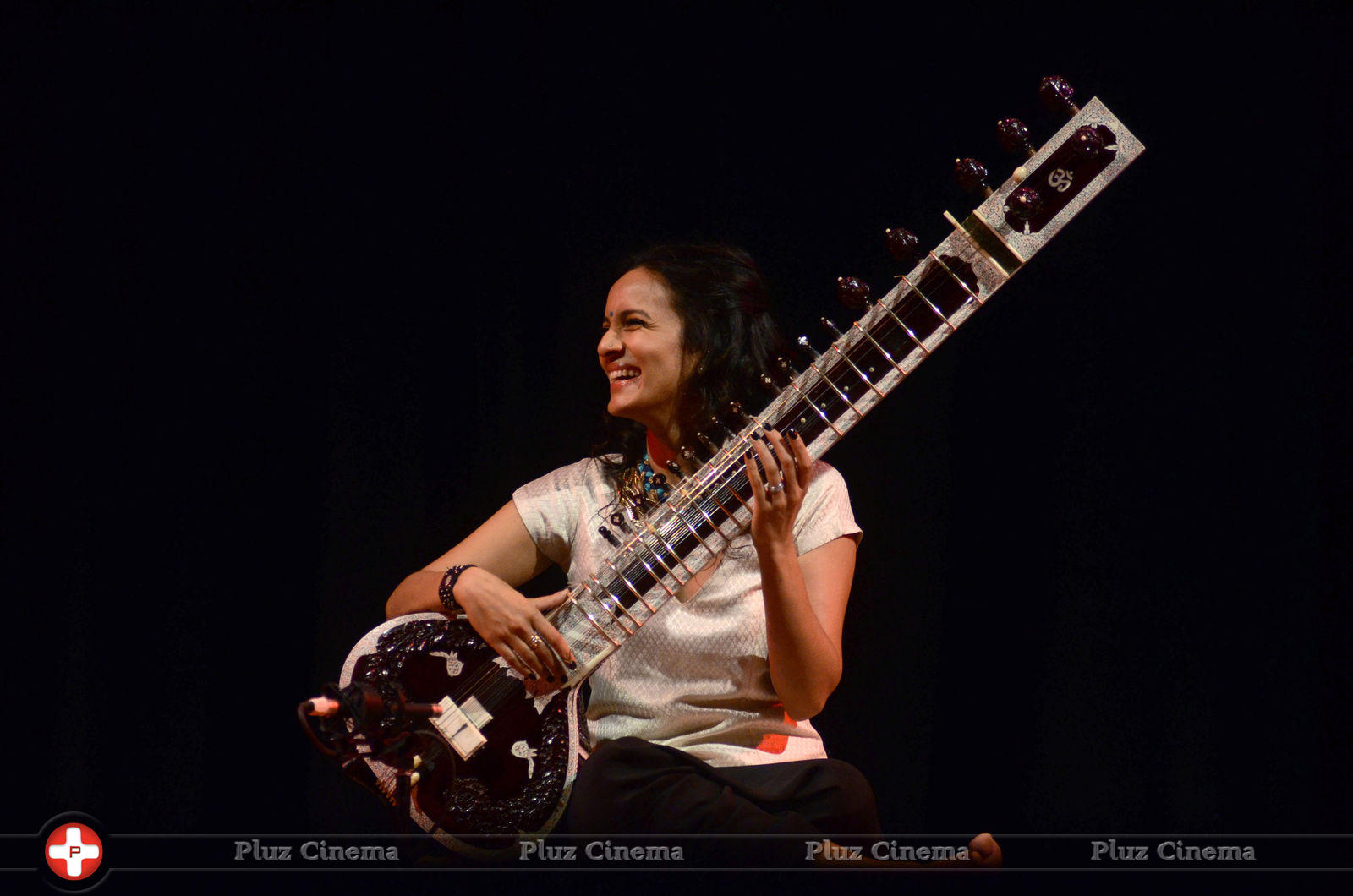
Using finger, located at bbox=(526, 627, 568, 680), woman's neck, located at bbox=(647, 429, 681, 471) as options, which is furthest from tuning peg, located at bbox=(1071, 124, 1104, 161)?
finger, located at bbox=(526, 627, 568, 680)

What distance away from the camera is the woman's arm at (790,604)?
1.56 meters

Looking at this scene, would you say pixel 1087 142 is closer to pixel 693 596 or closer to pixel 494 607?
pixel 693 596

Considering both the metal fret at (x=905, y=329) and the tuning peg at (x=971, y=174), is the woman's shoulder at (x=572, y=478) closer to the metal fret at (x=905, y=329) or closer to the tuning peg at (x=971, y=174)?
the metal fret at (x=905, y=329)

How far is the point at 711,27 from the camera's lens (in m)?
2.37

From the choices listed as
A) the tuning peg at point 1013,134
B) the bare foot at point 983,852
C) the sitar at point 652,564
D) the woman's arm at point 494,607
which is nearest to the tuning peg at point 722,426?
the sitar at point 652,564

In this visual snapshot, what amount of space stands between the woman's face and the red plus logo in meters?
1.00

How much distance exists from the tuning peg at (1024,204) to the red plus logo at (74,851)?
1.57 meters

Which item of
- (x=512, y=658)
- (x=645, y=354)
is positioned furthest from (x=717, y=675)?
(x=645, y=354)

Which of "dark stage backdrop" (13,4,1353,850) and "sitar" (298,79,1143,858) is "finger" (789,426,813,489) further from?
"dark stage backdrop" (13,4,1353,850)

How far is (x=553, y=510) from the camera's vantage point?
1.93m

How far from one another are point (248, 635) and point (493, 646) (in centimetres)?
93

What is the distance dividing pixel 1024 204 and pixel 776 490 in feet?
1.83

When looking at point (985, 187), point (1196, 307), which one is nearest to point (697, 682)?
point (985, 187)

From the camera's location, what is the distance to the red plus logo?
1417mm
